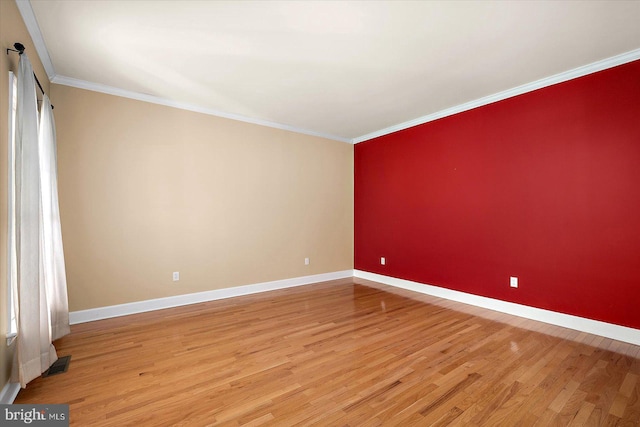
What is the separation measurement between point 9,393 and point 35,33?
8.84 feet

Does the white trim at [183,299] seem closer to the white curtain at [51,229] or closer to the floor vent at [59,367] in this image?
the white curtain at [51,229]

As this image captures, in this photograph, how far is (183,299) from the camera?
12.9ft

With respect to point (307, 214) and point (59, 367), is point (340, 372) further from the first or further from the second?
point (307, 214)

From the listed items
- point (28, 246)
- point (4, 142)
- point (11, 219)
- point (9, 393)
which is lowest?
point (9, 393)

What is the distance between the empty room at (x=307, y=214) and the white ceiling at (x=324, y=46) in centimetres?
2

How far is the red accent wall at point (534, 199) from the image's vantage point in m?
2.82

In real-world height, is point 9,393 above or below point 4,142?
below

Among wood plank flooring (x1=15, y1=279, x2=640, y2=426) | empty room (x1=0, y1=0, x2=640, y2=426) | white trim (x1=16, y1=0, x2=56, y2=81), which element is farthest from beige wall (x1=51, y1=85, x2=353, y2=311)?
wood plank flooring (x1=15, y1=279, x2=640, y2=426)

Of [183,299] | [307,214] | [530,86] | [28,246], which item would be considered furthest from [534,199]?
[28,246]

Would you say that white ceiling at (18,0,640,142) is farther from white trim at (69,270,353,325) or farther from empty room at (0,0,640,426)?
white trim at (69,270,353,325)

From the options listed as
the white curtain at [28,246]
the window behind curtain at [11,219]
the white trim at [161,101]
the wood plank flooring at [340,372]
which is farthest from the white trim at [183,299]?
the white trim at [161,101]

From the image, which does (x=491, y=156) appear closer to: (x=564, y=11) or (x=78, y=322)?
(x=564, y=11)

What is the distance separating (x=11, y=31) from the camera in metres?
2.01

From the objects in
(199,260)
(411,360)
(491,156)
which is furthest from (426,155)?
(199,260)
